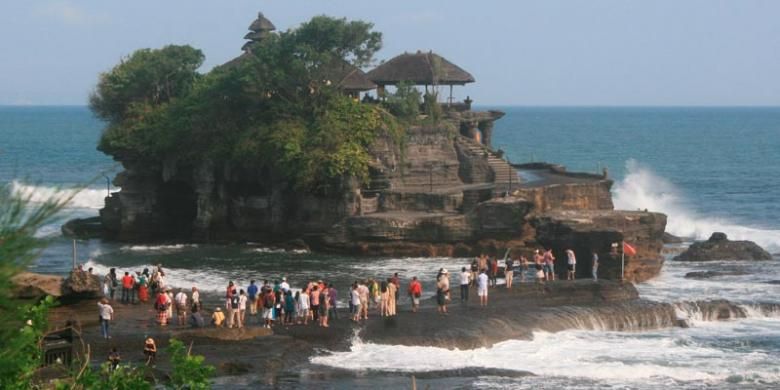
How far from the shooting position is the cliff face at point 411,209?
4425 centimetres

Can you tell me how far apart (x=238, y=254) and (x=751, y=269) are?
19.2 meters

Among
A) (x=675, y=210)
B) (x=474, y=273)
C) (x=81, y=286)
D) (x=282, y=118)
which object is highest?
(x=282, y=118)

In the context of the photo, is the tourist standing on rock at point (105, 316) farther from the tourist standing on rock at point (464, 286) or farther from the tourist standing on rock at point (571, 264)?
the tourist standing on rock at point (571, 264)

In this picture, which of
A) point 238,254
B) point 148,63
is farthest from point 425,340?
point 148,63

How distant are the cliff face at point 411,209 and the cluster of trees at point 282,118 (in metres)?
0.80

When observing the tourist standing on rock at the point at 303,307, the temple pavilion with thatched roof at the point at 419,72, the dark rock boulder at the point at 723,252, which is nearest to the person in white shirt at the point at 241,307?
the tourist standing on rock at the point at 303,307

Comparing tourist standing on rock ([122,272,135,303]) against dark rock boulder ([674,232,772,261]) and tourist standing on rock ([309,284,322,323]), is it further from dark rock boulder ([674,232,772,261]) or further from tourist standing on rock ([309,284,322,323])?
dark rock boulder ([674,232,772,261])

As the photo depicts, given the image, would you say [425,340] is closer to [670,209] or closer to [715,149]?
[670,209]

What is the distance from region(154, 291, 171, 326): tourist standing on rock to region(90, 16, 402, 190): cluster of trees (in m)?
18.3

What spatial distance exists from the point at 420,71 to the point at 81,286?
28105mm

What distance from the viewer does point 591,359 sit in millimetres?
30719

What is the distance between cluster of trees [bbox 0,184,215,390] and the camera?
10672 millimetres

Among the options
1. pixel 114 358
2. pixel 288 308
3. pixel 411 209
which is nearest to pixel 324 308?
pixel 288 308

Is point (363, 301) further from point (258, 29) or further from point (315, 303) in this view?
point (258, 29)
